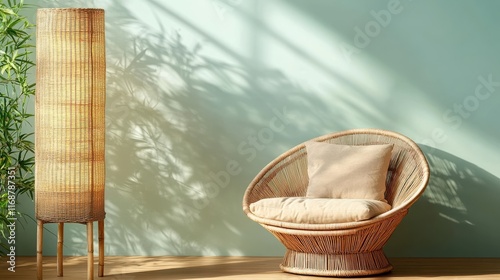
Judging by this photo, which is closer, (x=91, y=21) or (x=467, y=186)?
(x=91, y=21)

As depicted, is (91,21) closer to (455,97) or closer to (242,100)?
(242,100)

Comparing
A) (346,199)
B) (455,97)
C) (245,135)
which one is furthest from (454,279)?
(245,135)

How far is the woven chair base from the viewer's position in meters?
4.70

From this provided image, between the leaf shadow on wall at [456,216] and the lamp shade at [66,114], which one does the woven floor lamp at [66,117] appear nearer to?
the lamp shade at [66,114]

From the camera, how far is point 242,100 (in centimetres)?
554

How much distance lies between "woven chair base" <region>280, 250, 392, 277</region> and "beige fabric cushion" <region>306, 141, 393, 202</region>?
39 centimetres

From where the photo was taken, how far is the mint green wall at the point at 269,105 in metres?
5.41

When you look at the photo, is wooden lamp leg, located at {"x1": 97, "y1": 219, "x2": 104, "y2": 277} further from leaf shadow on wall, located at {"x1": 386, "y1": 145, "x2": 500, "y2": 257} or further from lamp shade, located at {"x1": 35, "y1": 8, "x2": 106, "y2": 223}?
leaf shadow on wall, located at {"x1": 386, "y1": 145, "x2": 500, "y2": 257}

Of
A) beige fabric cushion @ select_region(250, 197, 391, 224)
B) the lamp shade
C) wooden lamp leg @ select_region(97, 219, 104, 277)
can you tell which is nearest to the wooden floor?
wooden lamp leg @ select_region(97, 219, 104, 277)

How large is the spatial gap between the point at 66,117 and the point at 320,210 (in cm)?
152

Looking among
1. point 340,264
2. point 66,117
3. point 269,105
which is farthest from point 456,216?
point 66,117

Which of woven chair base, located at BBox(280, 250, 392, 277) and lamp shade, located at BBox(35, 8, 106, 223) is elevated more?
lamp shade, located at BBox(35, 8, 106, 223)

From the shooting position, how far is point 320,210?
459 cm

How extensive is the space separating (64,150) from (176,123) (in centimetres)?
114
